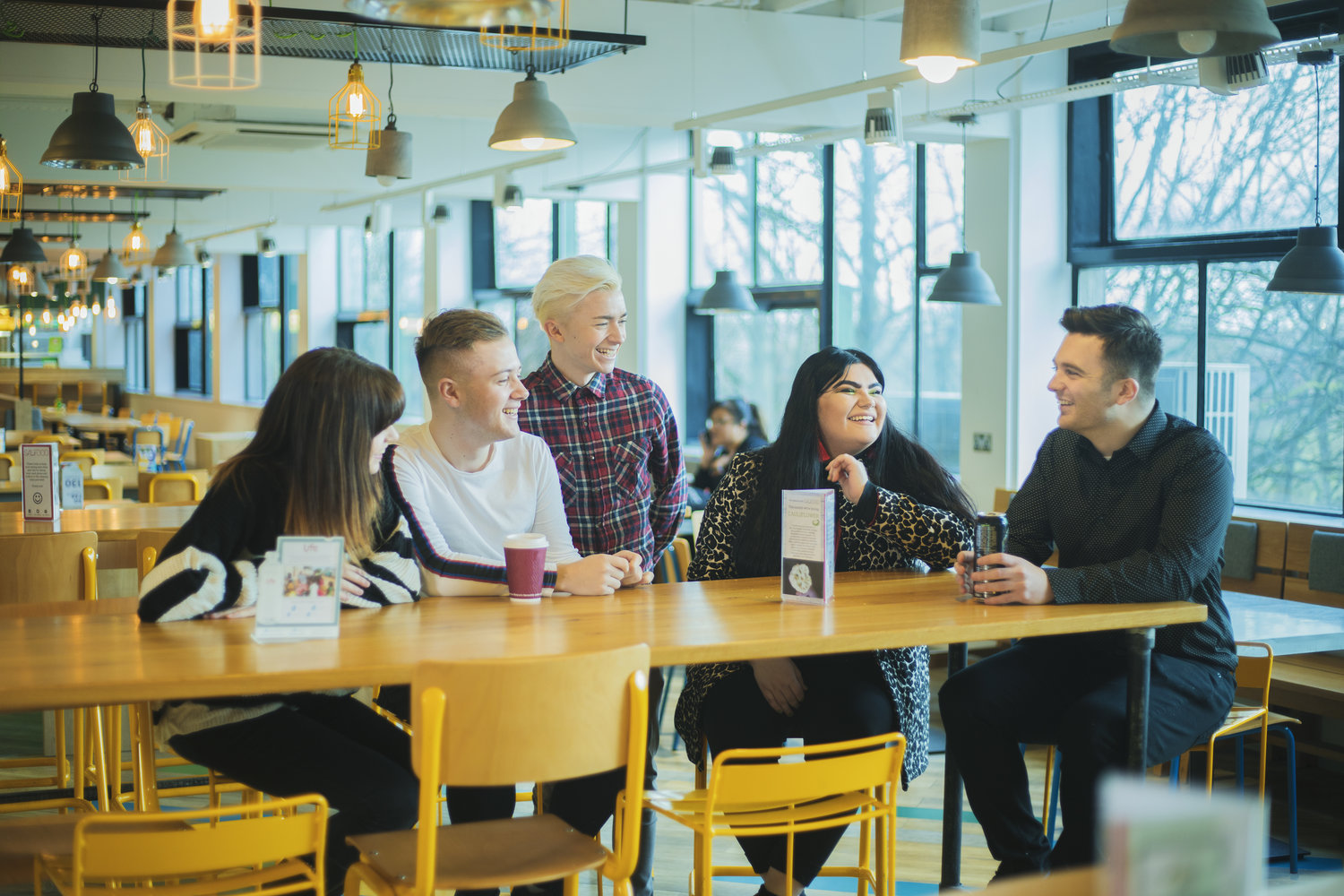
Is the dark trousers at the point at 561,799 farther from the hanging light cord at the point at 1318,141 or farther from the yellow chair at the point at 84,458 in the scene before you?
the yellow chair at the point at 84,458

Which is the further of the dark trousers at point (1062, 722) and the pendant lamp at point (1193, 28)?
the dark trousers at point (1062, 722)

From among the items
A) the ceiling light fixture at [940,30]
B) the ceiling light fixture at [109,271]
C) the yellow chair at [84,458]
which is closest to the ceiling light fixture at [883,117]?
the ceiling light fixture at [940,30]

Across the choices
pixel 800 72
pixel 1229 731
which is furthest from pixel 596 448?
pixel 800 72

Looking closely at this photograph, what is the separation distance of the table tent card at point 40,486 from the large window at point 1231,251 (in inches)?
213

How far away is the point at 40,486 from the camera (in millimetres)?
4461

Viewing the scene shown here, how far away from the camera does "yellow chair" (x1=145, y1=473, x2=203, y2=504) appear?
20.5ft

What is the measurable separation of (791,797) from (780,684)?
24.7 inches

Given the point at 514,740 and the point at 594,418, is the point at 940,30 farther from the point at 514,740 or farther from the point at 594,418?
the point at 514,740

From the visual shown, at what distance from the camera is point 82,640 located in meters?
2.05

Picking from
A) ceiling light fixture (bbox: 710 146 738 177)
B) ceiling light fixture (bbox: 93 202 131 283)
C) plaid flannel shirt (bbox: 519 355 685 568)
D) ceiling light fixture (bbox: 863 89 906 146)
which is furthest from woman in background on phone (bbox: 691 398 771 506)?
ceiling light fixture (bbox: 93 202 131 283)

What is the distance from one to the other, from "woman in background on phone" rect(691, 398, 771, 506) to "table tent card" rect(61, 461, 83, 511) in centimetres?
315

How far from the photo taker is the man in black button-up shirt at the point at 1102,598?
254cm

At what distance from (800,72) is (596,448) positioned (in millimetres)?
4298

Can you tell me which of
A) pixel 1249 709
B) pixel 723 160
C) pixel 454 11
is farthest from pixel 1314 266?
pixel 454 11
